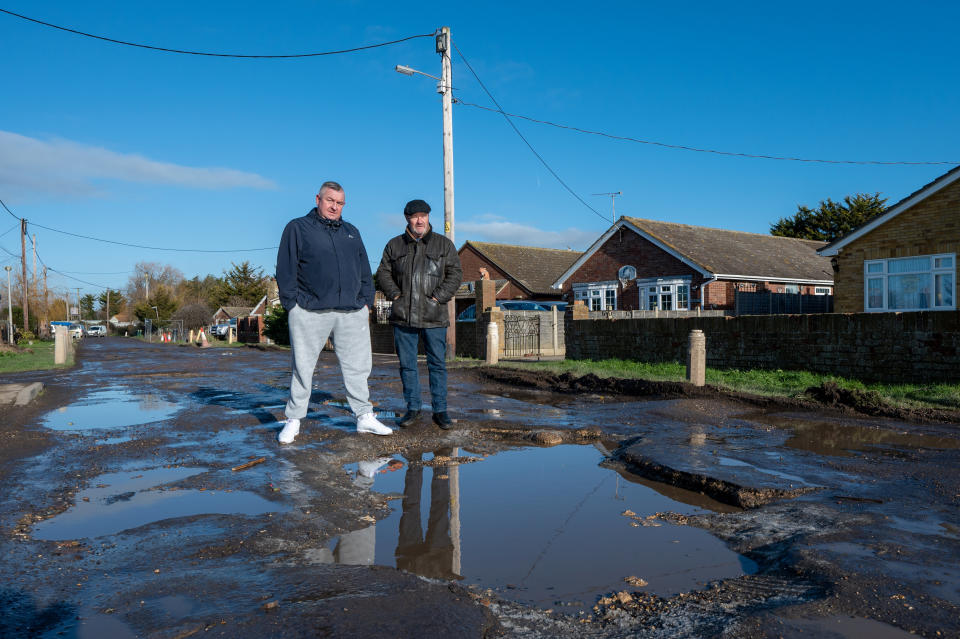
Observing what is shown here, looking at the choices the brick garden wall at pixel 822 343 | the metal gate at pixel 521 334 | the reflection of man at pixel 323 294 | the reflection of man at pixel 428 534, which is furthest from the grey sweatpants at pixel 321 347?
the metal gate at pixel 521 334

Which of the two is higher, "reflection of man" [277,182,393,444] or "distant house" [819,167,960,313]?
"distant house" [819,167,960,313]

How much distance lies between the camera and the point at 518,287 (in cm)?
3384

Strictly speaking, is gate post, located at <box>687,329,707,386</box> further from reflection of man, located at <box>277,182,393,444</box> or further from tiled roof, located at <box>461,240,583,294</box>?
tiled roof, located at <box>461,240,583,294</box>

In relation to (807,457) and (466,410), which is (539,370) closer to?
(466,410)

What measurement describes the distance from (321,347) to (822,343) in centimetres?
906

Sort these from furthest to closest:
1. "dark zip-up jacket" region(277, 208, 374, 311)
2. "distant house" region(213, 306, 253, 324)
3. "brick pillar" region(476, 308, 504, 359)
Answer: "distant house" region(213, 306, 253, 324)
"brick pillar" region(476, 308, 504, 359)
"dark zip-up jacket" region(277, 208, 374, 311)

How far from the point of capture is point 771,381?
10688mm

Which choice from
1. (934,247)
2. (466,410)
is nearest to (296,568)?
(466,410)

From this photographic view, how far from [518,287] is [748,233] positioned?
36.9 ft

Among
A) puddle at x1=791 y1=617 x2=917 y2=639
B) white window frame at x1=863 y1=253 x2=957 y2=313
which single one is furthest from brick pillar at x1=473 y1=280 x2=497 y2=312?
puddle at x1=791 y1=617 x2=917 y2=639

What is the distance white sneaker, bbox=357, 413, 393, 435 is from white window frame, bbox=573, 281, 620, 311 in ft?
77.9

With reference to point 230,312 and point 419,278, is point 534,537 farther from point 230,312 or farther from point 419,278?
point 230,312

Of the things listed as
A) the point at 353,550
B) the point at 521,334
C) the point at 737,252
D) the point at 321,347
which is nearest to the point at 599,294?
the point at 737,252

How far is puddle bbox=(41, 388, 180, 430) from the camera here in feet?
21.9
